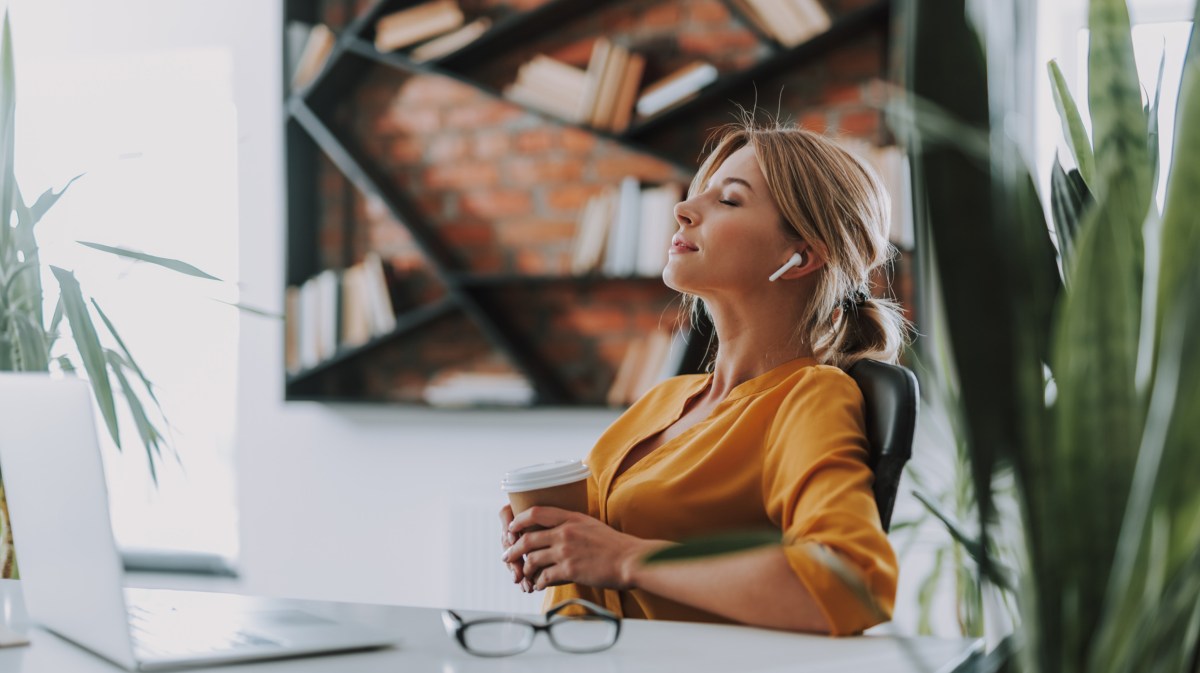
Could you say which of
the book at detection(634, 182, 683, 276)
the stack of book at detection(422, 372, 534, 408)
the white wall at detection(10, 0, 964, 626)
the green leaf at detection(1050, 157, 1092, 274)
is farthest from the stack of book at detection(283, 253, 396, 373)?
the green leaf at detection(1050, 157, 1092, 274)

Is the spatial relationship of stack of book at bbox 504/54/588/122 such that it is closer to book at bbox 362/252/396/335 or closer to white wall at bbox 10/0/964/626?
book at bbox 362/252/396/335

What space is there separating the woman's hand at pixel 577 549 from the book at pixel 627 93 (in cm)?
221

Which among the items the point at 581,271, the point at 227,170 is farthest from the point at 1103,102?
the point at 227,170

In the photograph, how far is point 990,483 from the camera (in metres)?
0.71

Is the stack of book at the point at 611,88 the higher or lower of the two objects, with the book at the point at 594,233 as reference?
higher

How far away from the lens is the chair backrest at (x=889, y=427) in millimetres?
1379

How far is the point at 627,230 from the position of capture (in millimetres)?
3430

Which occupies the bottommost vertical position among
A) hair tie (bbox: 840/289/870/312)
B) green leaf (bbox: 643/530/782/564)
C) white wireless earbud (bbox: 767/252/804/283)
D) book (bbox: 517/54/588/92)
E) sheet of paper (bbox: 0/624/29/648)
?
sheet of paper (bbox: 0/624/29/648)

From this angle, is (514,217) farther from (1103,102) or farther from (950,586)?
(1103,102)

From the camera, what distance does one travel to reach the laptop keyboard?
111cm

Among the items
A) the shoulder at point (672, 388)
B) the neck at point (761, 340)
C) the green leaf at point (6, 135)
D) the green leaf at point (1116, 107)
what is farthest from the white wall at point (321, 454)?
the green leaf at point (1116, 107)

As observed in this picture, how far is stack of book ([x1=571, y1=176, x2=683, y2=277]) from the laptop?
7.18ft

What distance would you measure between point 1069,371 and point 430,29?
3210mm

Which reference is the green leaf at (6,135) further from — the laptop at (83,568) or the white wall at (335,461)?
the white wall at (335,461)
